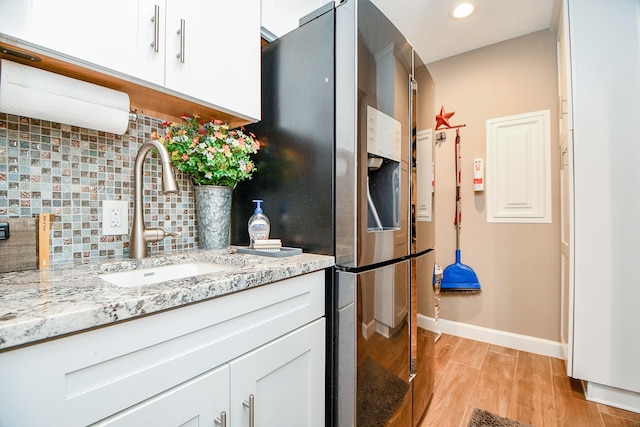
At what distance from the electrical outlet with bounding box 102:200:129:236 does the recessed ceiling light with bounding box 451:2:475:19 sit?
93.8 inches

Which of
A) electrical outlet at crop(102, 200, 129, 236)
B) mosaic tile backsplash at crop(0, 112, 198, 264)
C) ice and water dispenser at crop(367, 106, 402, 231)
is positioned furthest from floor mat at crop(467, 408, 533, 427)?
electrical outlet at crop(102, 200, 129, 236)

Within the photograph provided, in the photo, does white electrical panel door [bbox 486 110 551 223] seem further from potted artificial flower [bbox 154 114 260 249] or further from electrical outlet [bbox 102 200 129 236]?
electrical outlet [bbox 102 200 129 236]

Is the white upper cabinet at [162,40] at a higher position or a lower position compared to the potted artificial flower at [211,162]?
higher

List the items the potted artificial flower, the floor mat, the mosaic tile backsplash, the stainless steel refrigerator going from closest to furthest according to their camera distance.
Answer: the mosaic tile backsplash, the stainless steel refrigerator, the potted artificial flower, the floor mat

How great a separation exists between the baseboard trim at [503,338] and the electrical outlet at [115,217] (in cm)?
264

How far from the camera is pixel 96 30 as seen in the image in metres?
0.78

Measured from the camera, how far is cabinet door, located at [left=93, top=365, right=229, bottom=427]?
0.54m

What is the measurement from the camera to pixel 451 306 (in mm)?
2654

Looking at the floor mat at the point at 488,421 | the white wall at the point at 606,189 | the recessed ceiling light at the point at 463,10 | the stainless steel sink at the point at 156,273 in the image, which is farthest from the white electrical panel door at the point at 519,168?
the stainless steel sink at the point at 156,273

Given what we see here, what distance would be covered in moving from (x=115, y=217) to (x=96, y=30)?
0.61 meters

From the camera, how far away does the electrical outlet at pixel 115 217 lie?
3.46ft

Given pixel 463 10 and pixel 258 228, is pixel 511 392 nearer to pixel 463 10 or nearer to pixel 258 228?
pixel 258 228

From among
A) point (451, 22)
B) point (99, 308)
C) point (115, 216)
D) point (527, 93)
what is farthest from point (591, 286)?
point (115, 216)

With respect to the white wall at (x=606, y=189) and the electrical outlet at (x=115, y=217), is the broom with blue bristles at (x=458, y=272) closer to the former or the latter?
the white wall at (x=606, y=189)
